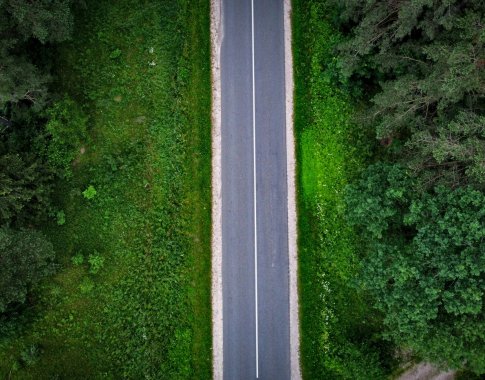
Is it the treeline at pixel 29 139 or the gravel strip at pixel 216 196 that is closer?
the treeline at pixel 29 139

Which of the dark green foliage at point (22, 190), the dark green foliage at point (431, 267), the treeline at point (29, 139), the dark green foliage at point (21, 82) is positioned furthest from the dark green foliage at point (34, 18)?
the dark green foliage at point (431, 267)

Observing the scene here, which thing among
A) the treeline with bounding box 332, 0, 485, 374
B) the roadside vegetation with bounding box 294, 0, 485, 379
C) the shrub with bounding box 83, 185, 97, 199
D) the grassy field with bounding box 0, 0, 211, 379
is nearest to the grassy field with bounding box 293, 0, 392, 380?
the roadside vegetation with bounding box 294, 0, 485, 379

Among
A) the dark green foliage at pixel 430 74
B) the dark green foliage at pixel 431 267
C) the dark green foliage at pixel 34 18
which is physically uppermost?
the dark green foliage at pixel 34 18

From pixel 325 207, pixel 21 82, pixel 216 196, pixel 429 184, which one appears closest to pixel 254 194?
pixel 216 196

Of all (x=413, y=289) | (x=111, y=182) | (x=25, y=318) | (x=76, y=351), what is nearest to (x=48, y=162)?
(x=111, y=182)

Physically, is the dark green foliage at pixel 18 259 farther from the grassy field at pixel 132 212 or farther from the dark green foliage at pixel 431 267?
the dark green foliage at pixel 431 267

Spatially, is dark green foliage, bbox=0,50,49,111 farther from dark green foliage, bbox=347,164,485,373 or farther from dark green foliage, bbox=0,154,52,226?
dark green foliage, bbox=347,164,485,373
